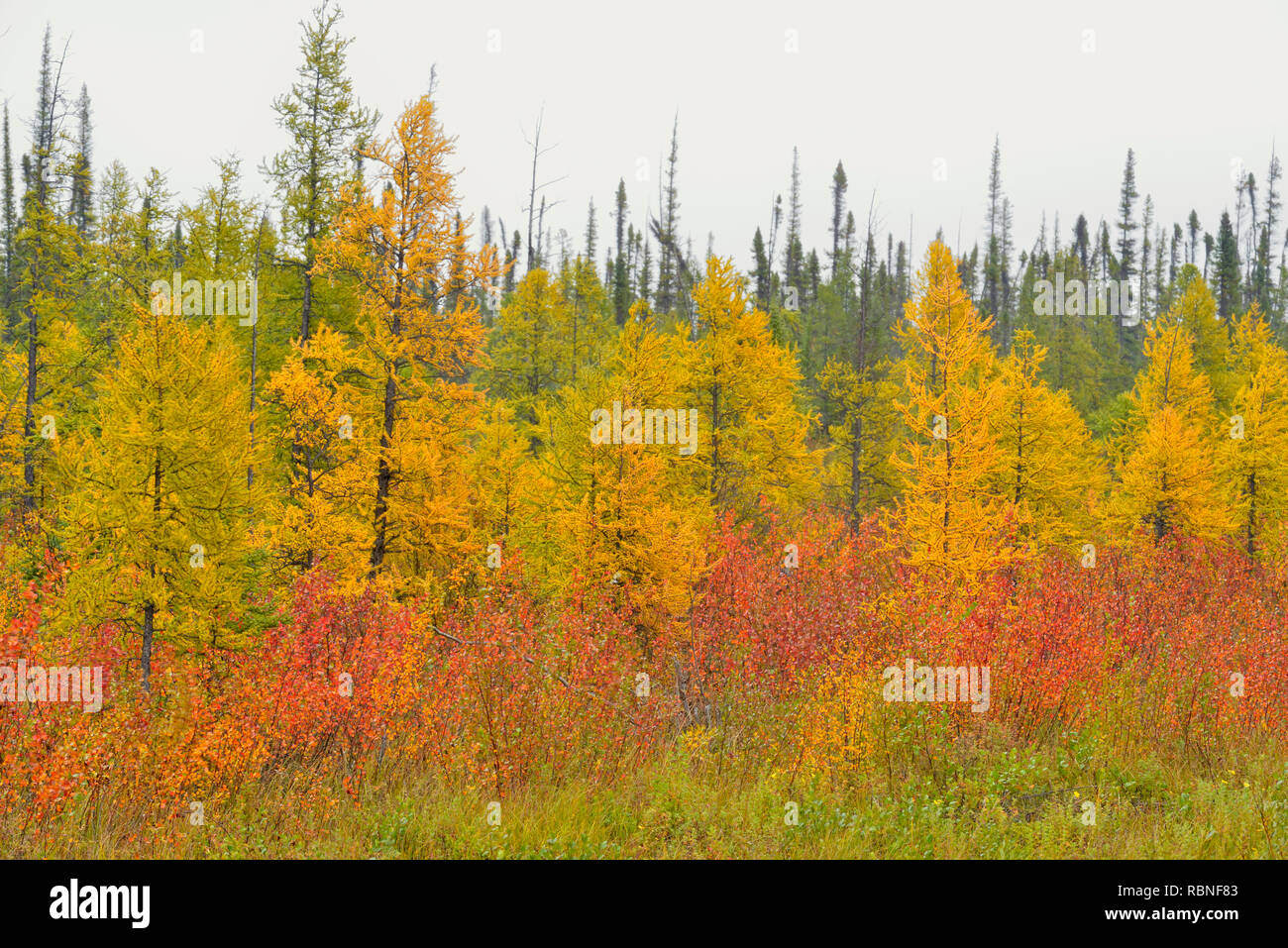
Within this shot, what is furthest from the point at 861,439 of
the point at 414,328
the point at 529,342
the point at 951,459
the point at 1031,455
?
the point at 414,328

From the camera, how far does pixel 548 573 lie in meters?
15.5

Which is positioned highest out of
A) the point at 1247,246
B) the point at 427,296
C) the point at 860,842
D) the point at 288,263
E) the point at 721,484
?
the point at 1247,246

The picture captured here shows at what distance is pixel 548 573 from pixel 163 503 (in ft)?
24.0

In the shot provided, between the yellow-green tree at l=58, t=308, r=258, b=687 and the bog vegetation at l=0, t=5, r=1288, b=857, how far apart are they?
0.16 feet

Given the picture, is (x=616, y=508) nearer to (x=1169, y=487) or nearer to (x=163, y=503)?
(x=163, y=503)

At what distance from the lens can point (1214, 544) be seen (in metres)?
21.2

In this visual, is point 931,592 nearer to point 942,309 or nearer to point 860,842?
point 860,842

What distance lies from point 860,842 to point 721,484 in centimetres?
1350

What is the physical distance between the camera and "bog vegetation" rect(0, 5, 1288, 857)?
6.05 m

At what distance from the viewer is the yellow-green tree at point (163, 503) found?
944 centimetres

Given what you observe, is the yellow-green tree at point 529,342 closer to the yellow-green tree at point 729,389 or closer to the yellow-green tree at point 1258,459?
the yellow-green tree at point 729,389

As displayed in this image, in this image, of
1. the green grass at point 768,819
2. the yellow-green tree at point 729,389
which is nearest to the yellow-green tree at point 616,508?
the yellow-green tree at point 729,389

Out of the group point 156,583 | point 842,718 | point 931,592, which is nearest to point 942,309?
point 931,592
